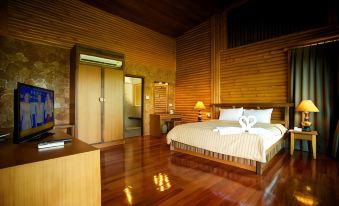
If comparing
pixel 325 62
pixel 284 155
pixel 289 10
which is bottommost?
pixel 284 155

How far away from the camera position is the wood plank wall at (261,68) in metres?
3.97

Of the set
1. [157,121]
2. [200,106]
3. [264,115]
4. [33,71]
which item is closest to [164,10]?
[200,106]

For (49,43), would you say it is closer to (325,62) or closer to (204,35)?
(204,35)

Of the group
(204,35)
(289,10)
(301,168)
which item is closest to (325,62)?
(289,10)

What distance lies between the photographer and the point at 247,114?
171 inches

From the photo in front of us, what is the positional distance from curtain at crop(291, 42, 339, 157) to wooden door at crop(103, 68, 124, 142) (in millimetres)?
4296

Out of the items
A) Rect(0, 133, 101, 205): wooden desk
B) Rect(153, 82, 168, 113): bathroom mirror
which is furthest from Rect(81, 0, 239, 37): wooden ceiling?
Rect(0, 133, 101, 205): wooden desk

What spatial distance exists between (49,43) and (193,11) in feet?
13.3

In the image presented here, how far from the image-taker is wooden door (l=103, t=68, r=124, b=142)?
4262 mm

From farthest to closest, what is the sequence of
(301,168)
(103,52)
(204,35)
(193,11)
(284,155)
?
(204,35)
(193,11)
(103,52)
(284,155)
(301,168)

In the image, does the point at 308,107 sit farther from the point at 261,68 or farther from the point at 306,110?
the point at 261,68

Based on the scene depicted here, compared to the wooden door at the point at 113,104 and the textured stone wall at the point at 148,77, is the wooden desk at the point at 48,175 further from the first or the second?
the textured stone wall at the point at 148,77

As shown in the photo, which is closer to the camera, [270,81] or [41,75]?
[41,75]

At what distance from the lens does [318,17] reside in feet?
12.3
